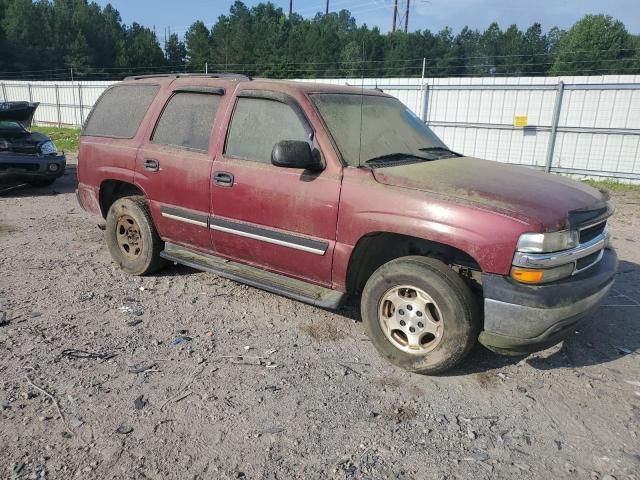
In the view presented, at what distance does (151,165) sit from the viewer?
4805mm

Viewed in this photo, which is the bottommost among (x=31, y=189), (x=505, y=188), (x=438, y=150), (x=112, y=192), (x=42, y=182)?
(x=31, y=189)

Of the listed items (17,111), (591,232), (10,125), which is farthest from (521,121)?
(10,125)

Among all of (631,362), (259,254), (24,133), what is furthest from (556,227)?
(24,133)

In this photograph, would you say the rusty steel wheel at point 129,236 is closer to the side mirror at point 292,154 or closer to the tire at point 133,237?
the tire at point 133,237

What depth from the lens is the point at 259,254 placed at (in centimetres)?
426

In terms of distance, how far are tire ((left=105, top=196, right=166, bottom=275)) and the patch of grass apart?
11.9 metres

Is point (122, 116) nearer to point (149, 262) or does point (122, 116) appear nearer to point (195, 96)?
point (195, 96)


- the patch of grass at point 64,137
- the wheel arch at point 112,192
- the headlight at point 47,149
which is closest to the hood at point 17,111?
the headlight at point 47,149

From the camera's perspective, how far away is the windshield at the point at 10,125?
30.9 feet

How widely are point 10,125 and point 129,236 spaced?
19.8ft

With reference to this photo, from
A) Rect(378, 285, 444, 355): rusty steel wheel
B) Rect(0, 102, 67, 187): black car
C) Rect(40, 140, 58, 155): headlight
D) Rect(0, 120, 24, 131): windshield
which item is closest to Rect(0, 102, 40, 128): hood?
Rect(0, 102, 67, 187): black car

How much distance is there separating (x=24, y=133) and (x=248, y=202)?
7396mm

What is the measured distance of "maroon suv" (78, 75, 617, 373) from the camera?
10.4ft

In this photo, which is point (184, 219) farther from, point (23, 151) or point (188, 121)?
point (23, 151)
